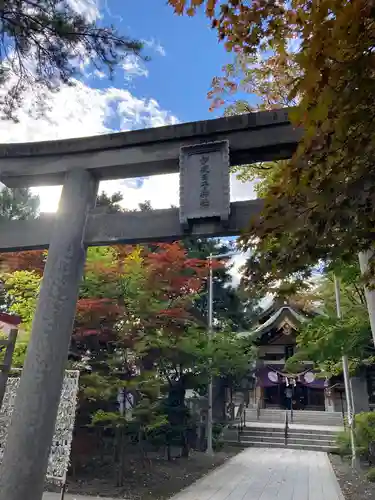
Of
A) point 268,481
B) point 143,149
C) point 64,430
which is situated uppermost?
point 143,149

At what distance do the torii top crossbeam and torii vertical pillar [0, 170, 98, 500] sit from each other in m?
0.29

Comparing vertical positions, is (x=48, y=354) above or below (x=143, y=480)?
above

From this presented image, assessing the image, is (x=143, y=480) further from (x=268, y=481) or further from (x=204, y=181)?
(x=204, y=181)

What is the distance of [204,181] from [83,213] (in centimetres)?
150

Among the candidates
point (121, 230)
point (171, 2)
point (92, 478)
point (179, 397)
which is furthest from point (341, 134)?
Answer: point (179, 397)

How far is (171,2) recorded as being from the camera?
2986 millimetres

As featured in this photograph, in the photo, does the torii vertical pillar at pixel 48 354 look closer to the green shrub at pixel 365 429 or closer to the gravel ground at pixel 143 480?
the gravel ground at pixel 143 480

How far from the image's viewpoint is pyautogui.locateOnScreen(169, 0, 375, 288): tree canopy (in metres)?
1.83

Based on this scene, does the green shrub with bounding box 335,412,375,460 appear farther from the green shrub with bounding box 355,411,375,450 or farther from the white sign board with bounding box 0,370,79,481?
the white sign board with bounding box 0,370,79,481

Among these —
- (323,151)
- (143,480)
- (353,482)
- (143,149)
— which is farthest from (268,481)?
(323,151)

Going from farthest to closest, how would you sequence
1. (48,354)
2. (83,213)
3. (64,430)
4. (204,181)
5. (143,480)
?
(143,480), (64,430), (83,213), (204,181), (48,354)

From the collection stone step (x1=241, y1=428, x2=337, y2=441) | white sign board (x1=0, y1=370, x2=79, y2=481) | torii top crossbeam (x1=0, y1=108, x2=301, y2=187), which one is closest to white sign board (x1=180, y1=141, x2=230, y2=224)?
torii top crossbeam (x1=0, y1=108, x2=301, y2=187)

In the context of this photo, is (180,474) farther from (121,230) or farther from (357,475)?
(121,230)

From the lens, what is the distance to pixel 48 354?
4215 millimetres
